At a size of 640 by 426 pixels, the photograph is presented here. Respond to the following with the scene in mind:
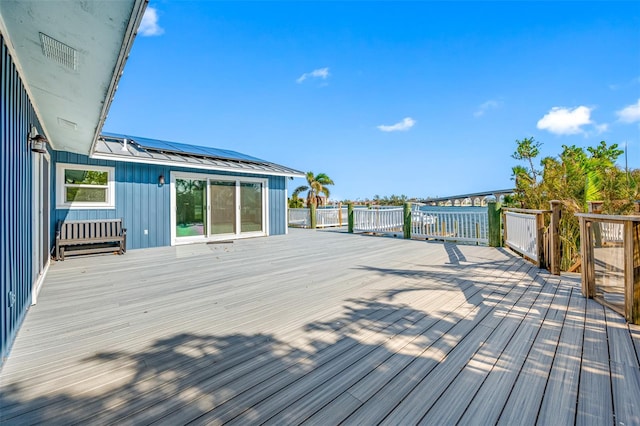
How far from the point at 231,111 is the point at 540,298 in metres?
22.6

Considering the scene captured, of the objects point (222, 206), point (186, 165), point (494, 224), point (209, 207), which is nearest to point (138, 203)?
point (186, 165)

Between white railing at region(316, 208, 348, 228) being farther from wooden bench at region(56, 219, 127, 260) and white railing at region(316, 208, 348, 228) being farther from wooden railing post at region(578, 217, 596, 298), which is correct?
wooden railing post at region(578, 217, 596, 298)

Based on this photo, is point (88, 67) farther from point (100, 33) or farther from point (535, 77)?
point (535, 77)

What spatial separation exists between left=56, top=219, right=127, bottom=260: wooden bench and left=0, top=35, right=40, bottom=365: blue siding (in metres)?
3.11

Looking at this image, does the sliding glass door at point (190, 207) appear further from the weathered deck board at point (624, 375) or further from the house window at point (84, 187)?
the weathered deck board at point (624, 375)

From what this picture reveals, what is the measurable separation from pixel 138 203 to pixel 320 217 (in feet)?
24.3

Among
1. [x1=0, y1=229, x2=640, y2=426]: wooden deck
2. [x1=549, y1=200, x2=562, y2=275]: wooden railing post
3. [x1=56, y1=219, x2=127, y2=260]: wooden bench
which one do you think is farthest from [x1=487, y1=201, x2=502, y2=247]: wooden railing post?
[x1=56, y1=219, x2=127, y2=260]: wooden bench

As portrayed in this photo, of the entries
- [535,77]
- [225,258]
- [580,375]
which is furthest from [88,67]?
[535,77]

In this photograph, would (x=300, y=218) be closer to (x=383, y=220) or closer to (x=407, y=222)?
(x=383, y=220)

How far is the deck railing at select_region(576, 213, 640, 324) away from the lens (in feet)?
7.56

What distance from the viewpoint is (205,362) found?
1775 millimetres

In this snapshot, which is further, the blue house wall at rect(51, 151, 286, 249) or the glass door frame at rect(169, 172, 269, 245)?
the glass door frame at rect(169, 172, 269, 245)

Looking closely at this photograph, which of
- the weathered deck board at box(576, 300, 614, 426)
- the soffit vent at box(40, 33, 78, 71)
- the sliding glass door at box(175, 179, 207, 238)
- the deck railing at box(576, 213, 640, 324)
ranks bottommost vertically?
the weathered deck board at box(576, 300, 614, 426)

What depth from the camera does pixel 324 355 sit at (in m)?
1.84
